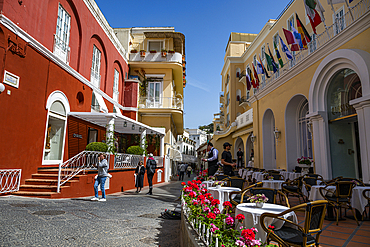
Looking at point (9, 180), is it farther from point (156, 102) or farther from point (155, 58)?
point (155, 58)

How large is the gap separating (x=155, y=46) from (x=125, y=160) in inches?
560

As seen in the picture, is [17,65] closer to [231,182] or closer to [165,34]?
[231,182]

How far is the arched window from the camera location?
422 inches

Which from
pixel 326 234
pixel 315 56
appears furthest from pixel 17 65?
pixel 315 56

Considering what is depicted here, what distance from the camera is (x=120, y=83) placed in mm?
19984

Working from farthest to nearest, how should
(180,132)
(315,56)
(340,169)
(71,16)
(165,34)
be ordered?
1. (180,132)
2. (165,34)
3. (71,16)
4. (315,56)
5. (340,169)

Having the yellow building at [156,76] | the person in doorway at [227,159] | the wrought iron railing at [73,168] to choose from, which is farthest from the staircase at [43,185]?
the yellow building at [156,76]

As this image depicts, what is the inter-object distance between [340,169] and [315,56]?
4.62 m

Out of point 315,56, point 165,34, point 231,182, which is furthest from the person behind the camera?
point 165,34

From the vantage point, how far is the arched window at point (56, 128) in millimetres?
10727

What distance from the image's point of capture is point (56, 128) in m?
11.7

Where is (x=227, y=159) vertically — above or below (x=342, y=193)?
above

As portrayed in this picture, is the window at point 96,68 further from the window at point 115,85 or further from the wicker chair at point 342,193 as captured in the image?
the wicker chair at point 342,193

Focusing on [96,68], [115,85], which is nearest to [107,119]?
[96,68]
